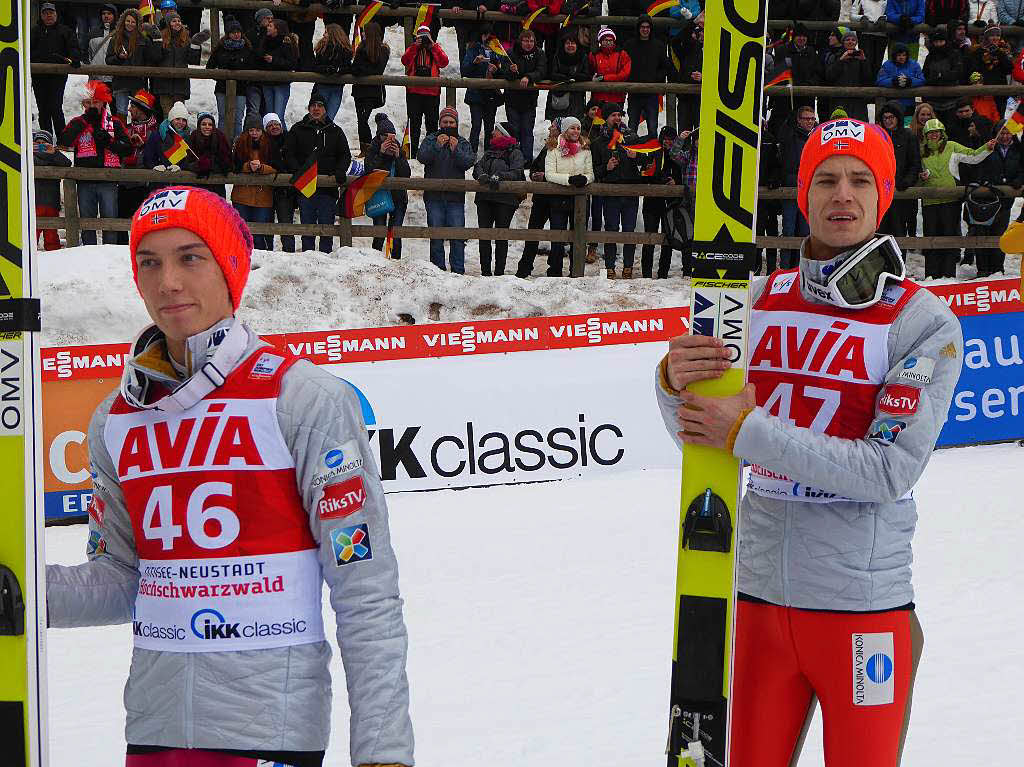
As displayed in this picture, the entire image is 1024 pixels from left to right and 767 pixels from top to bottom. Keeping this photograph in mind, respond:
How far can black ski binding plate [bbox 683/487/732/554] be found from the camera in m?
2.58

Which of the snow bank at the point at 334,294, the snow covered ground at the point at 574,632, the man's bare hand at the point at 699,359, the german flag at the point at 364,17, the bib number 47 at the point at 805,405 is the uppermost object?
the german flag at the point at 364,17

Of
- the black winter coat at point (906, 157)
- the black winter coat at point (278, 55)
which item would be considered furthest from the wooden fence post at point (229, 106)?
the black winter coat at point (906, 157)

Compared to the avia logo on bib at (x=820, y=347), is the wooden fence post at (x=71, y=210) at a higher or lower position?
higher

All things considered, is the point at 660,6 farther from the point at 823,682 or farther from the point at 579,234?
the point at 823,682

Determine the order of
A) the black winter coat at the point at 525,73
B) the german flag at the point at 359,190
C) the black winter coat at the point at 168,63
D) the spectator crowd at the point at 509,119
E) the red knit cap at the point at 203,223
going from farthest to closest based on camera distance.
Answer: the black winter coat at the point at 525,73, the black winter coat at the point at 168,63, the german flag at the point at 359,190, the spectator crowd at the point at 509,119, the red knit cap at the point at 203,223

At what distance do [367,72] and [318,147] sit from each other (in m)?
1.75

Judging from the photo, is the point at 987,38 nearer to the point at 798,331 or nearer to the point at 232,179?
the point at 232,179

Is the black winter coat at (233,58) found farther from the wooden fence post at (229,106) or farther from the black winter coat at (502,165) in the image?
the black winter coat at (502,165)

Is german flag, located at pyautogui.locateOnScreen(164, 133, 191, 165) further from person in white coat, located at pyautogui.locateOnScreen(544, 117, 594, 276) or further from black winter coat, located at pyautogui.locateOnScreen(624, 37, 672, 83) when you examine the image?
black winter coat, located at pyautogui.locateOnScreen(624, 37, 672, 83)

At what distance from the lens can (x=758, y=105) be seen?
265 centimetres

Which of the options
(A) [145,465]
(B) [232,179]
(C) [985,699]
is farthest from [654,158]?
(A) [145,465]

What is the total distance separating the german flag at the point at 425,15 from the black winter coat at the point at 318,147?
114 inches

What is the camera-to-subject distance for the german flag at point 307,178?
11.8m

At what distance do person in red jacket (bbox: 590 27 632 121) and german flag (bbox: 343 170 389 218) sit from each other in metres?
2.93
